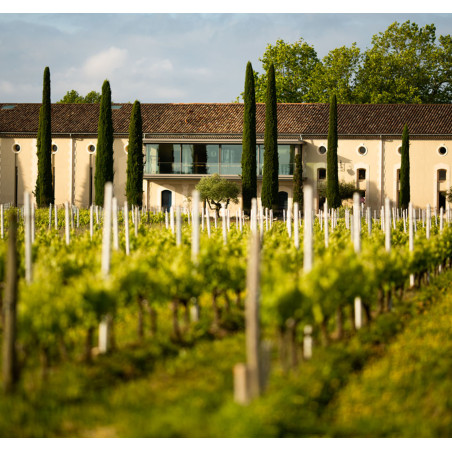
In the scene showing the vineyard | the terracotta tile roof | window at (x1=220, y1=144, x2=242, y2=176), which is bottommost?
the vineyard

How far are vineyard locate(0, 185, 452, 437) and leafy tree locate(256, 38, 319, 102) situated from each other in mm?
43823

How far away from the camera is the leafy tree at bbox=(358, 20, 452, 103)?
5085 cm

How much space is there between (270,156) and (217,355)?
2825cm

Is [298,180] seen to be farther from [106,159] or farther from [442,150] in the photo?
Result: [106,159]

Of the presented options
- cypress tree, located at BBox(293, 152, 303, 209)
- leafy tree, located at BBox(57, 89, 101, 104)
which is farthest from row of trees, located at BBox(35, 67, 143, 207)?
leafy tree, located at BBox(57, 89, 101, 104)

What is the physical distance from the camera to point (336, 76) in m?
51.1

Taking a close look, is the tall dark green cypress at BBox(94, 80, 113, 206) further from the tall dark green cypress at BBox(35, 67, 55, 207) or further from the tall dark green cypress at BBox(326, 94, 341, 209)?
the tall dark green cypress at BBox(326, 94, 341, 209)

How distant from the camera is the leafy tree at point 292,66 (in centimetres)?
5247

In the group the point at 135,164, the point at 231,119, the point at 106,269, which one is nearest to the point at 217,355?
the point at 106,269

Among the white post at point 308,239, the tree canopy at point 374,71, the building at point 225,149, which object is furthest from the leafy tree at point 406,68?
the white post at point 308,239

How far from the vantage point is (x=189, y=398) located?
19.9 feet

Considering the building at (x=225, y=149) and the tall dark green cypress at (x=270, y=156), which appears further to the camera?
the building at (x=225, y=149)

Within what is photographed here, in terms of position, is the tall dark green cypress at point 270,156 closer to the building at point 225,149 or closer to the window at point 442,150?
the building at point 225,149

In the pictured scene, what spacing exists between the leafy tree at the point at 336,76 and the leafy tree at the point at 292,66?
1.01m
